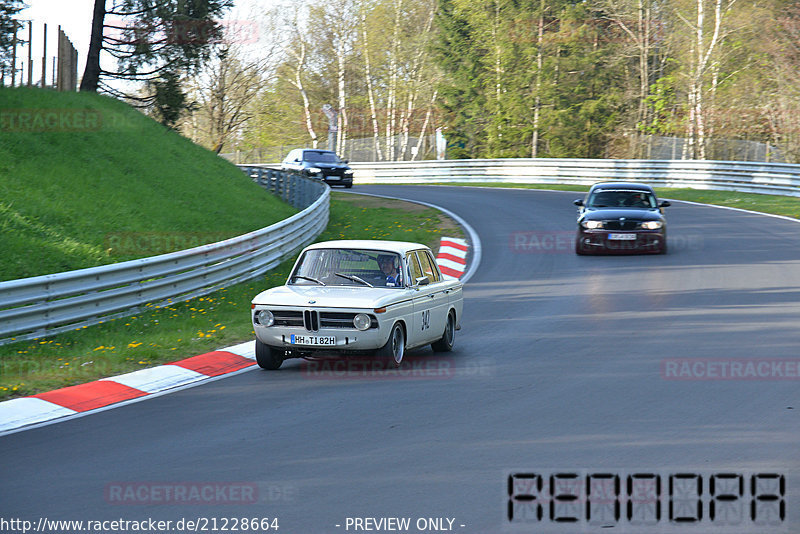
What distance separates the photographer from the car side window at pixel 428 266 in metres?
12.3

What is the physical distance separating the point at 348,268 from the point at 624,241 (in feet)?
39.6

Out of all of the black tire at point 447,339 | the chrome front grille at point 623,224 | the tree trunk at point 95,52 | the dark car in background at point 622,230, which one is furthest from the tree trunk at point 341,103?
the black tire at point 447,339

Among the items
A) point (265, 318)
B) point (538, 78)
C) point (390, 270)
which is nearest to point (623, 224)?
point (390, 270)

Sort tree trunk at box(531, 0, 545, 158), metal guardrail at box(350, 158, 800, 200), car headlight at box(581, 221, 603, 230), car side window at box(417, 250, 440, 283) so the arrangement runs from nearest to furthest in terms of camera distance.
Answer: car side window at box(417, 250, 440, 283) → car headlight at box(581, 221, 603, 230) → metal guardrail at box(350, 158, 800, 200) → tree trunk at box(531, 0, 545, 158)

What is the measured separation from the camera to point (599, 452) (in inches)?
280

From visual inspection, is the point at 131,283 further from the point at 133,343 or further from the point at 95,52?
the point at 95,52

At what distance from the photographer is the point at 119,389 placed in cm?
983

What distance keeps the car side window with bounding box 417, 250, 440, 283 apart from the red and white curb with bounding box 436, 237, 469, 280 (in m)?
6.87

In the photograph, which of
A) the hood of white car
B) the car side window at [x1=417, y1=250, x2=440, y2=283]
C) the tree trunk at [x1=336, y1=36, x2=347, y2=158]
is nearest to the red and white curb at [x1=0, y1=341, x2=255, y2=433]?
the hood of white car

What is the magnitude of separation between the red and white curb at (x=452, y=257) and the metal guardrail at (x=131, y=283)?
137 inches

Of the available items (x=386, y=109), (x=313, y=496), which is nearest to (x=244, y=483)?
(x=313, y=496)

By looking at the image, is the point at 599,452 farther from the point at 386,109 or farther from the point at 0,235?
the point at 386,109

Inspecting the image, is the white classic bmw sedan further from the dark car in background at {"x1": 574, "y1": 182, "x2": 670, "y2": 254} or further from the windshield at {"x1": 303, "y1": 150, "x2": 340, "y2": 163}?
the windshield at {"x1": 303, "y1": 150, "x2": 340, "y2": 163}

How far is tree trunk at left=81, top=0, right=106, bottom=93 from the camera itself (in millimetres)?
30953
